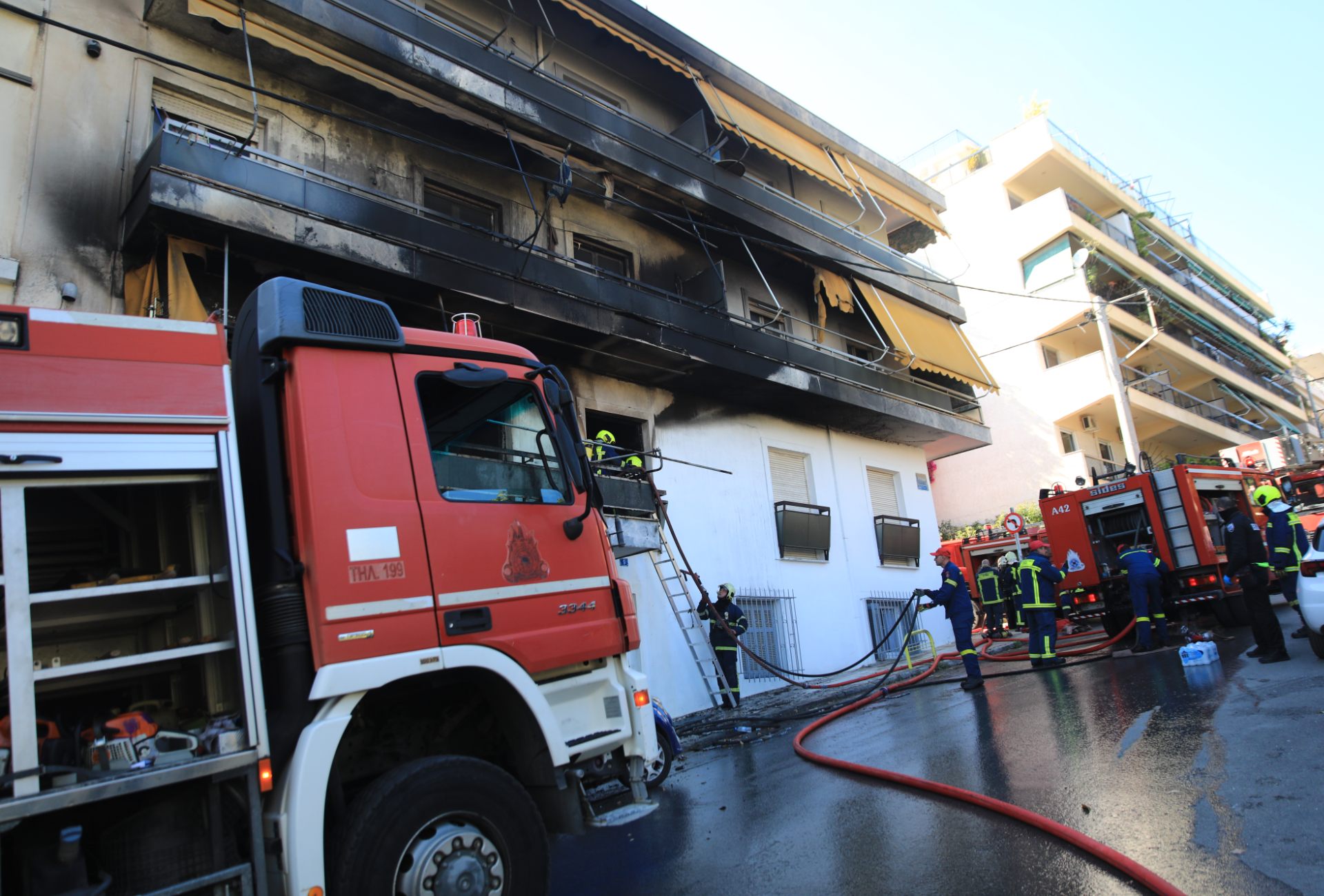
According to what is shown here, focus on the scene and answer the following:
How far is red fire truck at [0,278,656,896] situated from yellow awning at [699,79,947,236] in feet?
36.6

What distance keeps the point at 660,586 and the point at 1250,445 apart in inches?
722

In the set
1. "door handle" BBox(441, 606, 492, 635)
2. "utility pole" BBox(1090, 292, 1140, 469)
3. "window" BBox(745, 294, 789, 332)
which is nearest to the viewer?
"door handle" BBox(441, 606, 492, 635)

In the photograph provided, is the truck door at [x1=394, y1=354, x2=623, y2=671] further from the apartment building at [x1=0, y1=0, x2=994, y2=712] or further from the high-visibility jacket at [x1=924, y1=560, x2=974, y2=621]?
the high-visibility jacket at [x1=924, y1=560, x2=974, y2=621]

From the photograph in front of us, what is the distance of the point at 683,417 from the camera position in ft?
42.9

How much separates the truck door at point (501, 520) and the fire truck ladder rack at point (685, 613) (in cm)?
685

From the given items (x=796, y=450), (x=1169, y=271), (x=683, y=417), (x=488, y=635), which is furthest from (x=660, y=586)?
(x=1169, y=271)

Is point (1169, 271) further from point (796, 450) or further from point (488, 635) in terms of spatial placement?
point (488, 635)

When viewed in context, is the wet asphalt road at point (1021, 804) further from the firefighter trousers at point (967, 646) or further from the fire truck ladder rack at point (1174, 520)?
the fire truck ladder rack at point (1174, 520)

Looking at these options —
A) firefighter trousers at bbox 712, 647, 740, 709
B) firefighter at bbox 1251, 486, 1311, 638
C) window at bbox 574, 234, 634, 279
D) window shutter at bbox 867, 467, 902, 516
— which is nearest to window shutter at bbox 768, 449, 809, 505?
window shutter at bbox 867, 467, 902, 516

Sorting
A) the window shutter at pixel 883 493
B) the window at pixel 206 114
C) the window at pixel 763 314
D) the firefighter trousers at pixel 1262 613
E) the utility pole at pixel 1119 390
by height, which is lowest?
the firefighter trousers at pixel 1262 613

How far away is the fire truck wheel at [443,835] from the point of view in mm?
3164

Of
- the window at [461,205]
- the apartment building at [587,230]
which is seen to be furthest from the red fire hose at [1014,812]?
the window at [461,205]

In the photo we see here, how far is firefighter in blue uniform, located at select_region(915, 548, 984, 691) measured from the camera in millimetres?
9633

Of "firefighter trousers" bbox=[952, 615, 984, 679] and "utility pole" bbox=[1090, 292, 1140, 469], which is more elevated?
"utility pole" bbox=[1090, 292, 1140, 469]
